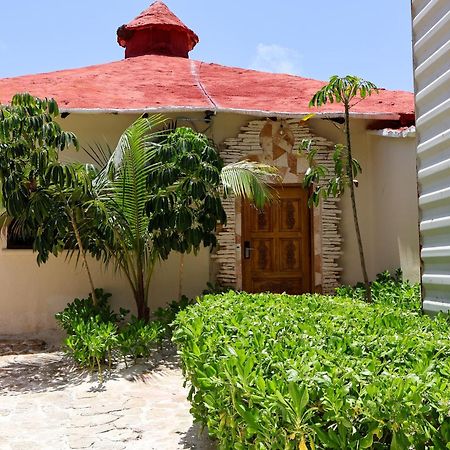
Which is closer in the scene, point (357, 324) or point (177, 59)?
point (357, 324)

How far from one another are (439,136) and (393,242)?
4284mm

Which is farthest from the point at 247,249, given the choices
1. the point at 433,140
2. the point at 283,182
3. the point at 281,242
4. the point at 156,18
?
the point at 156,18

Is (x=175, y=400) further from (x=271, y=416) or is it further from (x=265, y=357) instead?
(x=271, y=416)

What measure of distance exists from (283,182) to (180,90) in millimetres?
2230

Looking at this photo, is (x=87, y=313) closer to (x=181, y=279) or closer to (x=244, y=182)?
(x=181, y=279)

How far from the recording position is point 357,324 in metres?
3.37

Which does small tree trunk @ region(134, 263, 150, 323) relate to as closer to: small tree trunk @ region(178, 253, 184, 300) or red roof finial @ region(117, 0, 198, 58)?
small tree trunk @ region(178, 253, 184, 300)

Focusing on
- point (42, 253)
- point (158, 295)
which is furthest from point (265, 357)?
point (158, 295)

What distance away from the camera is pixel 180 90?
8820 mm

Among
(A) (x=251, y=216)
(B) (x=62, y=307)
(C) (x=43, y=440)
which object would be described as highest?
(A) (x=251, y=216)

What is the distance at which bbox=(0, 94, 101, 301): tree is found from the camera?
17.9 ft

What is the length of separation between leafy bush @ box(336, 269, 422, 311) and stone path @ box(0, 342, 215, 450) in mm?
2369

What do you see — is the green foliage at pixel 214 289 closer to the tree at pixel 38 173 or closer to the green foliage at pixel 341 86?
the tree at pixel 38 173

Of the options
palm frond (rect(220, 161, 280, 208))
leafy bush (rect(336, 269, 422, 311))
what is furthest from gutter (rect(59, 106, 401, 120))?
leafy bush (rect(336, 269, 422, 311))
